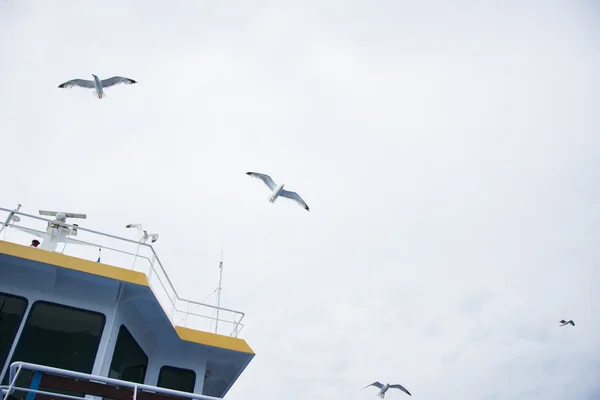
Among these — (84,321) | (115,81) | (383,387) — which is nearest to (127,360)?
(84,321)

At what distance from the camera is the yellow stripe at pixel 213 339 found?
9.15 meters

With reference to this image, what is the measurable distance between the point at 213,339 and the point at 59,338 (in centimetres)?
319

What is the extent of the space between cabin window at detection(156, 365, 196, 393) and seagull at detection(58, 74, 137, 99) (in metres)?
7.32

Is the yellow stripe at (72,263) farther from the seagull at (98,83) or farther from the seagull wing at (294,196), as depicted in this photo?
the seagull wing at (294,196)

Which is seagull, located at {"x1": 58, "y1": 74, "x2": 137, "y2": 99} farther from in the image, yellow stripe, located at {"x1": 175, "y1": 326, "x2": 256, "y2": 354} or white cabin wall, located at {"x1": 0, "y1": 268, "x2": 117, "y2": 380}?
yellow stripe, located at {"x1": 175, "y1": 326, "x2": 256, "y2": 354}

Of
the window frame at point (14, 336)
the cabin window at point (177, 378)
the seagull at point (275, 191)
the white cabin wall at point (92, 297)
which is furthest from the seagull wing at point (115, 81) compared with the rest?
the cabin window at point (177, 378)

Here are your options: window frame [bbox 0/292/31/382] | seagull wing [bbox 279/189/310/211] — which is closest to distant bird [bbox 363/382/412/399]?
seagull wing [bbox 279/189/310/211]

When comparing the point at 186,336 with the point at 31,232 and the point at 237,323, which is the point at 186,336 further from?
the point at 31,232

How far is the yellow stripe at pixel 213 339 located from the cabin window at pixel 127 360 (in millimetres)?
913

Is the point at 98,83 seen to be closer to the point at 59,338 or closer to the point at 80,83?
the point at 80,83

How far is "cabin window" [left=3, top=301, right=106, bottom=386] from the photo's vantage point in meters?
6.83

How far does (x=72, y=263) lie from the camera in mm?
7371

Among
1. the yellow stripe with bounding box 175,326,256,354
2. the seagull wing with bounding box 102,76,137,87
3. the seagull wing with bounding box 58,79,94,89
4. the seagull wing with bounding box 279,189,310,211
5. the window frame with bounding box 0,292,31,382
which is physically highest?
the seagull wing with bounding box 102,76,137,87

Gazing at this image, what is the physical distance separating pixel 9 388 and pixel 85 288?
3.87 meters
